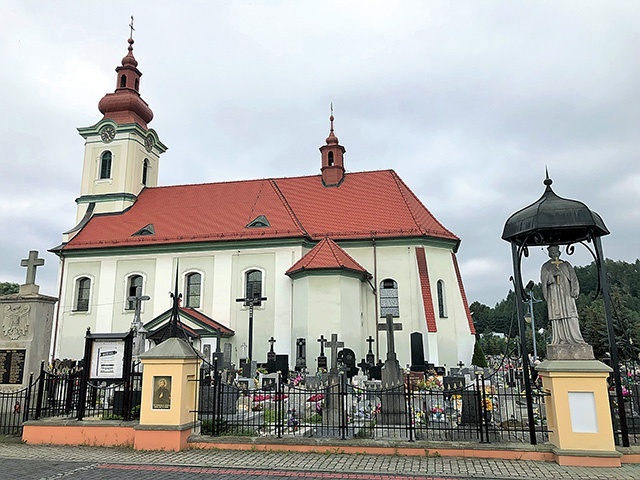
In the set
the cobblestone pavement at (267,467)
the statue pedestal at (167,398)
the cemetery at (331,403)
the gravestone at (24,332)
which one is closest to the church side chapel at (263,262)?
the gravestone at (24,332)

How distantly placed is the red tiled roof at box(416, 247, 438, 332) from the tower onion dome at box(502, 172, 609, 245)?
13.1 meters

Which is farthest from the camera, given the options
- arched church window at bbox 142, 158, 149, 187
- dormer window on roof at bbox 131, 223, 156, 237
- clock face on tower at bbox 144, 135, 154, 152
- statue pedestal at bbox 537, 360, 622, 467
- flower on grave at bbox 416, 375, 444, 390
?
arched church window at bbox 142, 158, 149, 187

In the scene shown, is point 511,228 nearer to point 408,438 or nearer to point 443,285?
point 408,438

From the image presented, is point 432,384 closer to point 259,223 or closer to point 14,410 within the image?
point 14,410

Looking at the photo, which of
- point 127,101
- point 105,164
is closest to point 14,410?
point 105,164

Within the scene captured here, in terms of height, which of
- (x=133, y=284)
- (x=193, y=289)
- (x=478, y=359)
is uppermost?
(x=133, y=284)

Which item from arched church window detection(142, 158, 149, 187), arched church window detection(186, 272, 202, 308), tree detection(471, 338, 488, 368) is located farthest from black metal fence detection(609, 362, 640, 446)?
arched church window detection(142, 158, 149, 187)

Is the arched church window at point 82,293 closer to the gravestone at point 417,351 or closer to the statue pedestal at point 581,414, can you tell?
the gravestone at point 417,351

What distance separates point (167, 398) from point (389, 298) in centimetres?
1654

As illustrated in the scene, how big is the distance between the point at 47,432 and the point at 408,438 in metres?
7.20

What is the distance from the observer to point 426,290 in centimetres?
2333

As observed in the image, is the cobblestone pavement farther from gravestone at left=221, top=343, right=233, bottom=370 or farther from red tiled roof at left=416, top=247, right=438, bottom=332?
red tiled roof at left=416, top=247, right=438, bottom=332

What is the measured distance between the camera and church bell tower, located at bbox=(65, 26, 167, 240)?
2952 centimetres

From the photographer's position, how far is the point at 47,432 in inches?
382
